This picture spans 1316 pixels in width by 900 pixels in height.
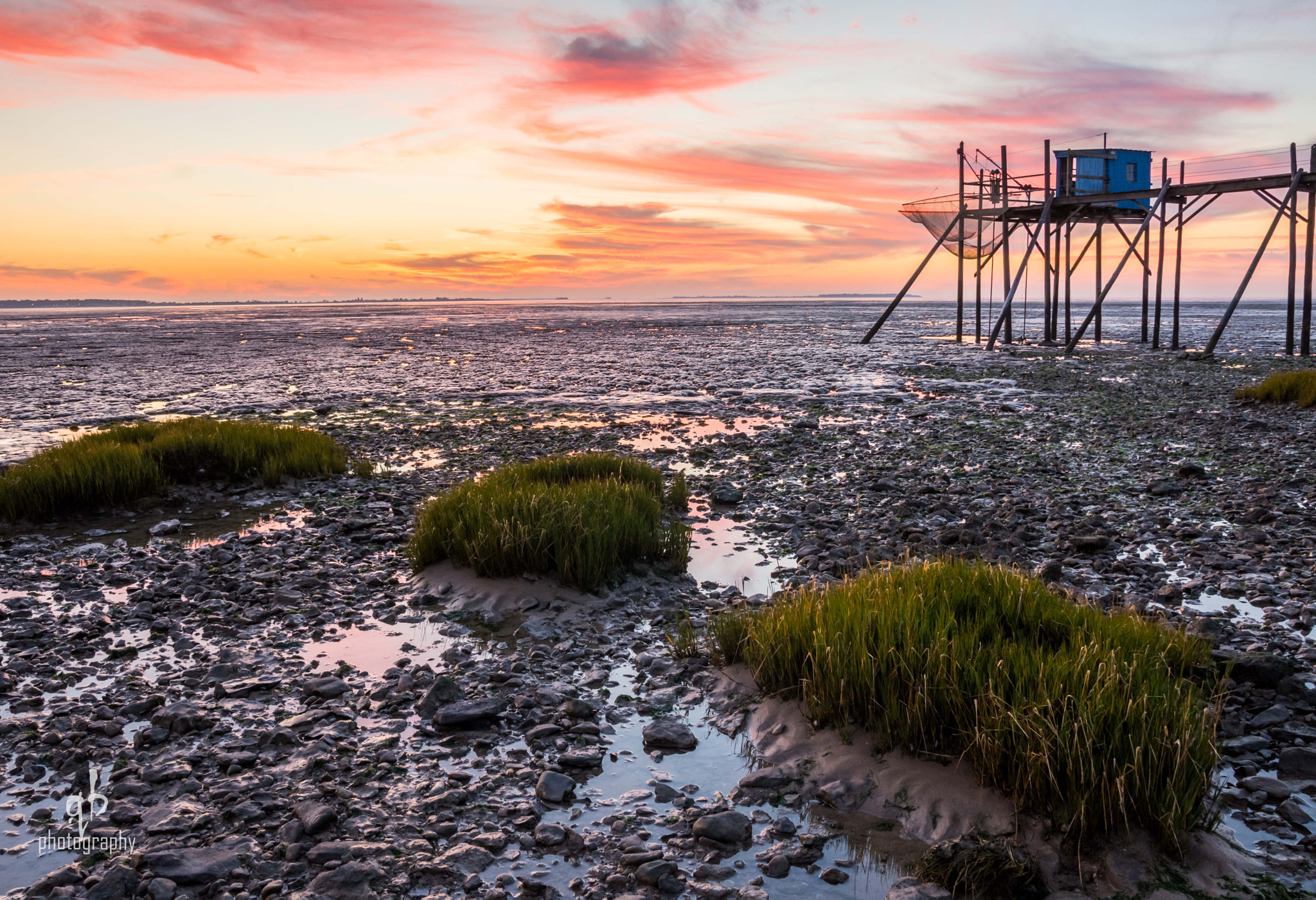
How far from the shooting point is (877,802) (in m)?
4.24

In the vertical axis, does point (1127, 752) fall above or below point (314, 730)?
above

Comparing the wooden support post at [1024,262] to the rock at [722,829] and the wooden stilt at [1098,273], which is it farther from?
the rock at [722,829]

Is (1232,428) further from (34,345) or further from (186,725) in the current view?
(34,345)

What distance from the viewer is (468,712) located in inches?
206

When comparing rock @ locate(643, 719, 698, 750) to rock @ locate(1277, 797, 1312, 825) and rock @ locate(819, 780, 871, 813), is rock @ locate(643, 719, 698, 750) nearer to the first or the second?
rock @ locate(819, 780, 871, 813)

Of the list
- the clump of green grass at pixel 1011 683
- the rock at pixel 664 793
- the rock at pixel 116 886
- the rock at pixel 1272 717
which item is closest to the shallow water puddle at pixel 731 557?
the clump of green grass at pixel 1011 683

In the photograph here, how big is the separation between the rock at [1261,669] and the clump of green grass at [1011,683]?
0.87ft

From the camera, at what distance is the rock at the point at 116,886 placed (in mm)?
3551

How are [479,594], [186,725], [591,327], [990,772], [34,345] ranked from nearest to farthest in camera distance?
[990,772] → [186,725] → [479,594] → [34,345] → [591,327]

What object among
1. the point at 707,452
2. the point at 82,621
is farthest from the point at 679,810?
the point at 707,452

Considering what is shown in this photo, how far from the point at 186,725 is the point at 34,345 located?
187 ft

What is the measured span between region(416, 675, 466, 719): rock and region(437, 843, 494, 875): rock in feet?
4.83

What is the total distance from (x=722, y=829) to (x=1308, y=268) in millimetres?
34630

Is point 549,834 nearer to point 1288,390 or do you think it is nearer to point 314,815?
point 314,815
